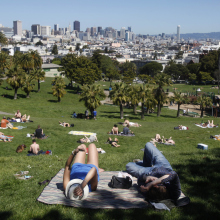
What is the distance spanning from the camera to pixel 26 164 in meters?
9.30

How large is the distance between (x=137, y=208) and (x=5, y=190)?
3365mm

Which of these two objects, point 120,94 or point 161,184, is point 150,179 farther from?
point 120,94

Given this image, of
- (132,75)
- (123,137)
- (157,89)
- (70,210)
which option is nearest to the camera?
(70,210)

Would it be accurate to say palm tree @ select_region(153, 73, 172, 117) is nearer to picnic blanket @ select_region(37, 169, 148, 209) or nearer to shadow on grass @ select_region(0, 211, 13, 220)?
picnic blanket @ select_region(37, 169, 148, 209)

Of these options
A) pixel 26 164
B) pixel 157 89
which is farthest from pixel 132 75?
pixel 26 164

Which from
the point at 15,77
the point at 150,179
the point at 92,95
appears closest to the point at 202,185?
the point at 150,179

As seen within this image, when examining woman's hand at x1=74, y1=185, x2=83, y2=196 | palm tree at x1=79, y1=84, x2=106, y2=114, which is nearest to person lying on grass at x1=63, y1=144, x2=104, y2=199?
woman's hand at x1=74, y1=185, x2=83, y2=196

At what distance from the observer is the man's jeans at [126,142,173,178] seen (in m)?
6.38

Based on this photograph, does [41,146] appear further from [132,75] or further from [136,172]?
[132,75]

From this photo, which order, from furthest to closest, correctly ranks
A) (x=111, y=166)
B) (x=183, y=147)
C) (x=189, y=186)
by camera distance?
(x=183, y=147)
(x=111, y=166)
(x=189, y=186)

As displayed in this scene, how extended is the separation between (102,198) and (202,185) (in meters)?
2.47

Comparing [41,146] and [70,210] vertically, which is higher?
[70,210]

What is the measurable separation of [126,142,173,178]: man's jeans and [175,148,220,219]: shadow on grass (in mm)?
889

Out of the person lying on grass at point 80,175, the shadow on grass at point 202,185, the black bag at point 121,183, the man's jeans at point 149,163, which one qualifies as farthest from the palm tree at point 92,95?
the black bag at point 121,183
